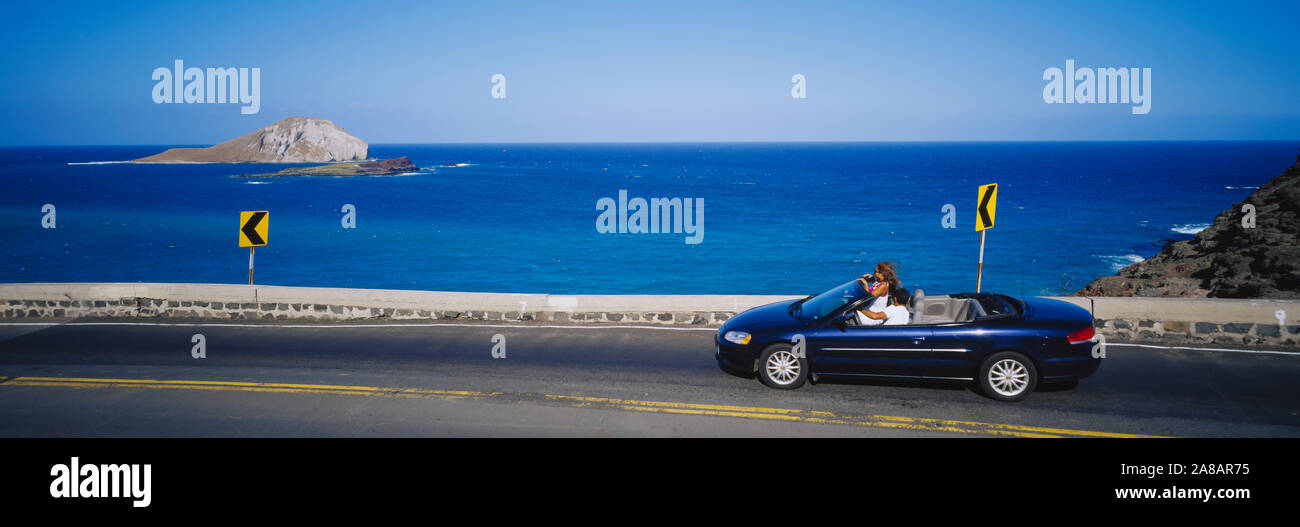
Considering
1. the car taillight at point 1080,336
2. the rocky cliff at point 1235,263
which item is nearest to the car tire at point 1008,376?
the car taillight at point 1080,336

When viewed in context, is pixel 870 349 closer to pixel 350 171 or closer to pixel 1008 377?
pixel 1008 377

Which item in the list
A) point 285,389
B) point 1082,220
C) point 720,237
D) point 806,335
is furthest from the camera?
point 1082,220

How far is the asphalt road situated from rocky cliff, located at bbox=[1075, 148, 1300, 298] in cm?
1059

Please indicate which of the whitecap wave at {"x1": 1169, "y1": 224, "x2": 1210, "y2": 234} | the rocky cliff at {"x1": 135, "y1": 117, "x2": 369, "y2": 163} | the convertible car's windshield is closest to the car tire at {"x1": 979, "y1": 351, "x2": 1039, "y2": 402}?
the convertible car's windshield

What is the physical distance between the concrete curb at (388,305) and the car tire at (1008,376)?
3.71 metres

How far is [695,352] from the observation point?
33.7ft

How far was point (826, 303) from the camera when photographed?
8.85m

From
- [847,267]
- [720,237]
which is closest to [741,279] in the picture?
[847,267]

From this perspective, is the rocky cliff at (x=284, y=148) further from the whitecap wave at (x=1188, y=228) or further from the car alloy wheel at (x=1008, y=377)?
the car alloy wheel at (x=1008, y=377)

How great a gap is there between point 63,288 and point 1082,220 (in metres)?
69.6

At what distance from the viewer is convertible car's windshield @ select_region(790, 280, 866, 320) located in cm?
863

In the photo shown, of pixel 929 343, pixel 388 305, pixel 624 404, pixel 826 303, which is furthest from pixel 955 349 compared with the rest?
pixel 388 305
